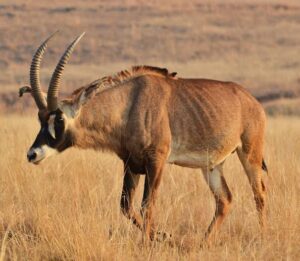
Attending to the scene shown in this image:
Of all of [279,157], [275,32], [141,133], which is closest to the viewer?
[141,133]

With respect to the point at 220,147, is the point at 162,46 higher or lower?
lower

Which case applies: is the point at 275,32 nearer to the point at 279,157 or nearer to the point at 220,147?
the point at 279,157

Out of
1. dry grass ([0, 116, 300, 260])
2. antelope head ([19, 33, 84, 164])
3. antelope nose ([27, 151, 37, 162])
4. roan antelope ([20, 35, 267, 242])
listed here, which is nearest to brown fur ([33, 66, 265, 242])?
roan antelope ([20, 35, 267, 242])

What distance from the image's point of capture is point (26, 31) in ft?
170

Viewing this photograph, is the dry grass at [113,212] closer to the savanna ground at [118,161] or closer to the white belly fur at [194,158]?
the savanna ground at [118,161]

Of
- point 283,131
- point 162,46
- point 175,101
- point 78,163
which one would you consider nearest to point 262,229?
point 175,101

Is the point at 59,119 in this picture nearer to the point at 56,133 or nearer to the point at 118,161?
the point at 56,133

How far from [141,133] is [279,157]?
4636 millimetres

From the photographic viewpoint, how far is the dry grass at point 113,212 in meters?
7.09

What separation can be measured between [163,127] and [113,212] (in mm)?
1139

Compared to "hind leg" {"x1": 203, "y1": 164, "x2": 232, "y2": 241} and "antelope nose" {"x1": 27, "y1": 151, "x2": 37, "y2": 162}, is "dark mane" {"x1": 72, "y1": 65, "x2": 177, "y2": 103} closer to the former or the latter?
"antelope nose" {"x1": 27, "y1": 151, "x2": 37, "y2": 162}

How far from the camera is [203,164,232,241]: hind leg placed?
8758 millimetres

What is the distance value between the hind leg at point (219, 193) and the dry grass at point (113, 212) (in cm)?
16

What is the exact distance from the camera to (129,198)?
27.2 ft
